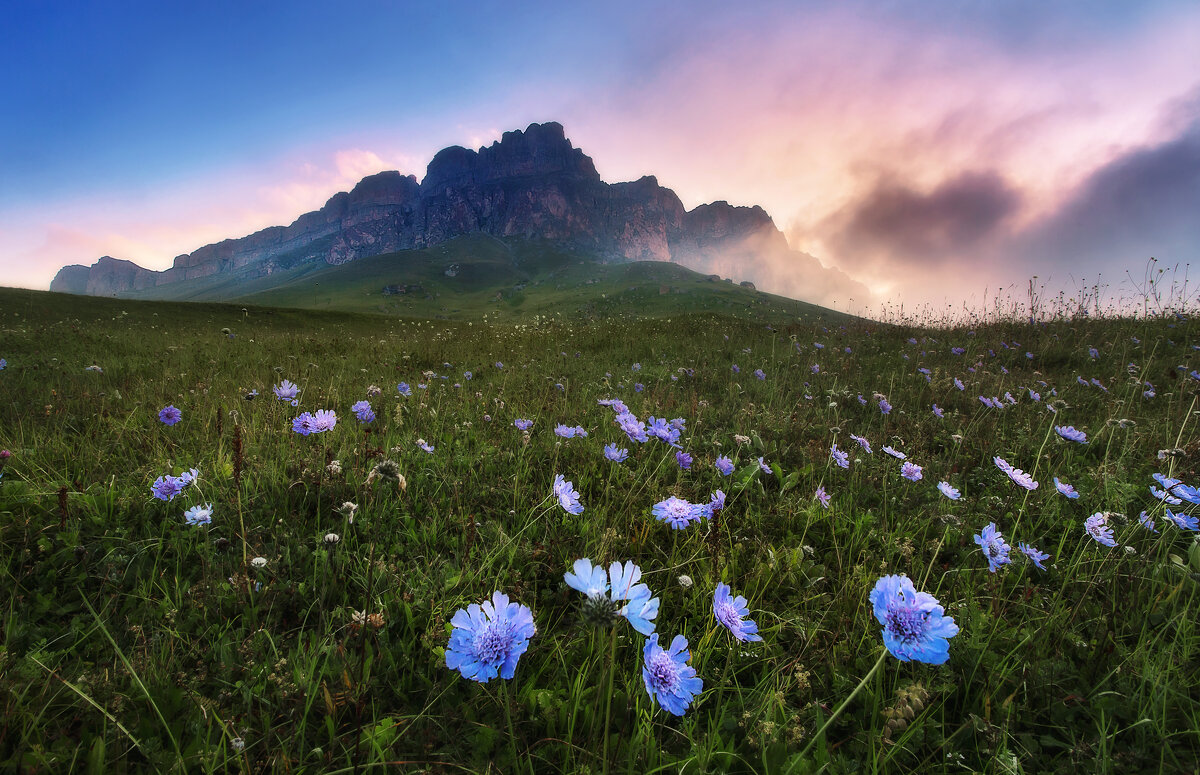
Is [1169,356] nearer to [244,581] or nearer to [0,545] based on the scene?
[244,581]

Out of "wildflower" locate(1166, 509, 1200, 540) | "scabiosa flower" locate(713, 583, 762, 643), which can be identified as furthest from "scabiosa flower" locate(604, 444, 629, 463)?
"wildflower" locate(1166, 509, 1200, 540)

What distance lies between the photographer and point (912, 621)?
0.90 meters

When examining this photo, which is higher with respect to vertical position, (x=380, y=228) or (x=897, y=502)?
(x=380, y=228)

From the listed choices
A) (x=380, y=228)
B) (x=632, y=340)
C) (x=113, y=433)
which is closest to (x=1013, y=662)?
(x=113, y=433)

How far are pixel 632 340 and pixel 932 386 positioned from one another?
183 inches

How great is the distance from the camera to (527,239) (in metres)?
159

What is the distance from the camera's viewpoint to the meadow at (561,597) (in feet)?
3.50

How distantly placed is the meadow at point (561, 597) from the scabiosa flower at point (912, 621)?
0.01m

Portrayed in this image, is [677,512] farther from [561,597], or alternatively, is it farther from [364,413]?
[364,413]

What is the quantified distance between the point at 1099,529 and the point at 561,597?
77.3 inches

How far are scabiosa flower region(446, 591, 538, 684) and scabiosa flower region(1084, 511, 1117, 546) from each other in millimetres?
1997

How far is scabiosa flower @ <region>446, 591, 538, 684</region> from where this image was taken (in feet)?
2.75

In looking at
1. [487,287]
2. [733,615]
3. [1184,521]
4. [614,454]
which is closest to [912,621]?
[733,615]

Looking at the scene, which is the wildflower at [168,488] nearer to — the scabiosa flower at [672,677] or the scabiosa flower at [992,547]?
the scabiosa flower at [672,677]
